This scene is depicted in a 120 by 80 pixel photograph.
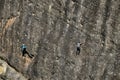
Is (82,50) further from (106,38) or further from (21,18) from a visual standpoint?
(21,18)

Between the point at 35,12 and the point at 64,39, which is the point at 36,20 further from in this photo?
the point at 64,39

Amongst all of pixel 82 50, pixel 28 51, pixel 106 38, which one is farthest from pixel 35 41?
pixel 106 38

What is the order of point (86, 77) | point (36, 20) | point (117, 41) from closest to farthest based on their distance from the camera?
1. point (117, 41)
2. point (86, 77)
3. point (36, 20)

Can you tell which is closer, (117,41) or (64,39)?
(117,41)

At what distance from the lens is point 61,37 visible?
61.9 ft

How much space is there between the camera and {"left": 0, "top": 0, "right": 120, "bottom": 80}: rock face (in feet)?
57.3

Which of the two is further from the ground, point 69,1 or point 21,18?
point 69,1

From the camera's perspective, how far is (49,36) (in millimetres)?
19188

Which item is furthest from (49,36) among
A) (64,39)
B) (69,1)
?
(69,1)

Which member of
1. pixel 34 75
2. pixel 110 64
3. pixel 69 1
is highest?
pixel 69 1

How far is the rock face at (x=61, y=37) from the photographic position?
57.3 ft

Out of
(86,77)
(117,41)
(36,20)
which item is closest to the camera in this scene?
(117,41)

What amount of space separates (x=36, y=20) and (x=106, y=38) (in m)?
3.82

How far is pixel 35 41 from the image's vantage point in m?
19.7
